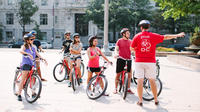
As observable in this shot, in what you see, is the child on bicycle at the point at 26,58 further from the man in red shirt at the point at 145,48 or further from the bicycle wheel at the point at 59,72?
the bicycle wheel at the point at 59,72

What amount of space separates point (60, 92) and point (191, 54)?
646 inches

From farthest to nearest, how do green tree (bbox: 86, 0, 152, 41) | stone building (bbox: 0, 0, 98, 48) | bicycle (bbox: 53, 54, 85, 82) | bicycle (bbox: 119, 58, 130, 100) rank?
stone building (bbox: 0, 0, 98, 48)
green tree (bbox: 86, 0, 152, 41)
bicycle (bbox: 53, 54, 85, 82)
bicycle (bbox: 119, 58, 130, 100)

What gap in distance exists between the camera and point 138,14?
40.1 metres

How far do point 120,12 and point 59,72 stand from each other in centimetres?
3311

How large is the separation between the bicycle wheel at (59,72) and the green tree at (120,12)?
3193 cm

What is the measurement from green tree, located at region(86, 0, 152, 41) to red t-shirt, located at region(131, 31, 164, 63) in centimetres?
3503

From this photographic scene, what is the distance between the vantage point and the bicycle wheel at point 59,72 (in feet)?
27.9

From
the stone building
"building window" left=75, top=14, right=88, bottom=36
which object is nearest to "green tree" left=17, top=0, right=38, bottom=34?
the stone building

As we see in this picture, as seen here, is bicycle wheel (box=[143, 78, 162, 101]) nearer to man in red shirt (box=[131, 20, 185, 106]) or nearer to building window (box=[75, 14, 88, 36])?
man in red shirt (box=[131, 20, 185, 106])

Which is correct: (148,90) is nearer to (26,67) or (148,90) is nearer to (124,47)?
(124,47)

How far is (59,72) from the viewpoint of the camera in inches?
338

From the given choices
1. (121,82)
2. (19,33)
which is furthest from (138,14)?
(121,82)

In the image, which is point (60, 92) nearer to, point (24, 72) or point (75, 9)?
point (24, 72)

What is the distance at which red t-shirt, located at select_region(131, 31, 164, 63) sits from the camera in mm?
5112
